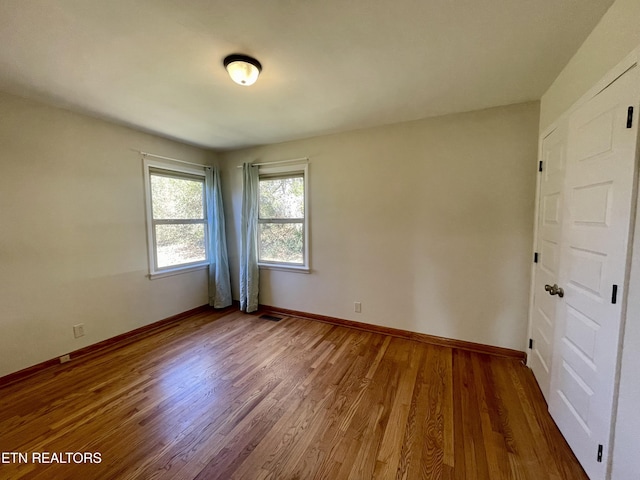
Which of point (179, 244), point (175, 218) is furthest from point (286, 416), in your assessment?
point (175, 218)

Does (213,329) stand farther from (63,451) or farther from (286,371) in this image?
(63,451)

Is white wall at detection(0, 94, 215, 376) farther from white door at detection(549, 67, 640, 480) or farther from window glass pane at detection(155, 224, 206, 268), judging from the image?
white door at detection(549, 67, 640, 480)

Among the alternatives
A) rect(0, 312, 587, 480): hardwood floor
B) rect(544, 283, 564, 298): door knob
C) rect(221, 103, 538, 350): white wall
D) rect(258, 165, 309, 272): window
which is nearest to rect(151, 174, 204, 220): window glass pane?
rect(258, 165, 309, 272): window

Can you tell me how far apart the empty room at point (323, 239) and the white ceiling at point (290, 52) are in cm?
2

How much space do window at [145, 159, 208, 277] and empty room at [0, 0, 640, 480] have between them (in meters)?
0.03

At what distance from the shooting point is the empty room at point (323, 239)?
4.42 ft

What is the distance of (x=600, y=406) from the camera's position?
1254 millimetres

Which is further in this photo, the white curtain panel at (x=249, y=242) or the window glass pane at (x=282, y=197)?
the white curtain panel at (x=249, y=242)

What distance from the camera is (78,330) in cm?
258

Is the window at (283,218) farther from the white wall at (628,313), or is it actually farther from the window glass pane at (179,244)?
the white wall at (628,313)

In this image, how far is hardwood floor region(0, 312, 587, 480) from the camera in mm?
1420

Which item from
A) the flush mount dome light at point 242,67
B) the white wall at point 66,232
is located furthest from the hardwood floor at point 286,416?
the flush mount dome light at point 242,67

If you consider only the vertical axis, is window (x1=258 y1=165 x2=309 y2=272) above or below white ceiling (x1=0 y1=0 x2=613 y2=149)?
below

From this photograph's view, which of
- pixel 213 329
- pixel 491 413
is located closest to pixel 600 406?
pixel 491 413
